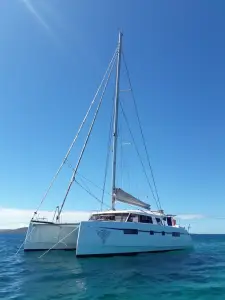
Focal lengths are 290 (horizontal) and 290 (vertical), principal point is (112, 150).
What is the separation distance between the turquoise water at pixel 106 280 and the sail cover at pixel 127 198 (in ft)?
19.2

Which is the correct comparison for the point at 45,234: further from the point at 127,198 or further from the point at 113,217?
the point at 127,198

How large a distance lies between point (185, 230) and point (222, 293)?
1696 cm

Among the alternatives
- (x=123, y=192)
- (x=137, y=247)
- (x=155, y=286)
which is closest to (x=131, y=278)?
(x=155, y=286)

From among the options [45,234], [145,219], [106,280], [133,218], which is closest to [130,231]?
[133,218]

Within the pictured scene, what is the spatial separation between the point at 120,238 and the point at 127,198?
4.72 metres

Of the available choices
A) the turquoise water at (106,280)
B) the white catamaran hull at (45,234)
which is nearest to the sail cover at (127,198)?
the white catamaran hull at (45,234)

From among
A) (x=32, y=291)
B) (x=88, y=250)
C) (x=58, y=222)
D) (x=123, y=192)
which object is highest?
(x=123, y=192)

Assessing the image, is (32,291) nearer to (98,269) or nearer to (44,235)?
(98,269)

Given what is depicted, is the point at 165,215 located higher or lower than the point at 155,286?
higher

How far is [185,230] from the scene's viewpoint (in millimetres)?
26844

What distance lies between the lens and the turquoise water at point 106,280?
963 cm

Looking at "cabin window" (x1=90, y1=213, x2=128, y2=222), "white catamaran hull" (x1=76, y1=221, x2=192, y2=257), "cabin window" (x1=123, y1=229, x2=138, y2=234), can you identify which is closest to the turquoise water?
"white catamaran hull" (x1=76, y1=221, x2=192, y2=257)

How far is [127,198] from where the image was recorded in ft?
74.7

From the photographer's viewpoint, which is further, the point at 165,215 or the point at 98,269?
the point at 165,215
